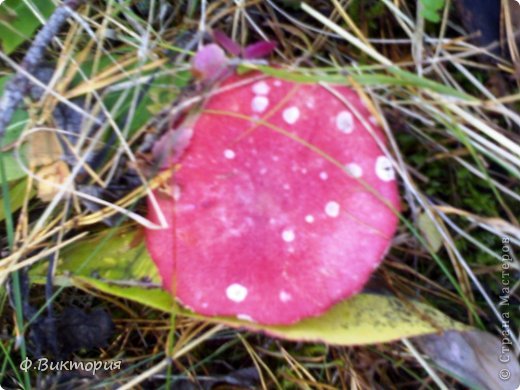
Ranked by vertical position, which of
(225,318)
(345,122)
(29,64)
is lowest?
A: (225,318)

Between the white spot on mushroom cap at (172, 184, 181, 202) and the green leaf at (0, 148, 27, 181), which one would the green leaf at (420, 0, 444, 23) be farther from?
the green leaf at (0, 148, 27, 181)

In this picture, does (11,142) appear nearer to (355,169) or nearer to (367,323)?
(355,169)

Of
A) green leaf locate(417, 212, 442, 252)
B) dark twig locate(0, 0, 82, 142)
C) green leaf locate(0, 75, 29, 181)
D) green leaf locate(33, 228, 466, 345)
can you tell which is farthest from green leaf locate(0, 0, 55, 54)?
green leaf locate(417, 212, 442, 252)

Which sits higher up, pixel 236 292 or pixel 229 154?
pixel 229 154

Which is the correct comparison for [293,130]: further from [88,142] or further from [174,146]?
[88,142]

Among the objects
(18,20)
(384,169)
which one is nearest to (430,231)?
(384,169)

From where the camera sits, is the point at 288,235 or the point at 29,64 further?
the point at 29,64

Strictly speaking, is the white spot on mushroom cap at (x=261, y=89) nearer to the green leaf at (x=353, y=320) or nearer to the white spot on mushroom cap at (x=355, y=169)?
the white spot on mushroom cap at (x=355, y=169)

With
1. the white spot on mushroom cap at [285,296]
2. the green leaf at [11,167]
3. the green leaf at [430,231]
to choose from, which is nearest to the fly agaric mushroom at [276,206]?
the white spot on mushroom cap at [285,296]

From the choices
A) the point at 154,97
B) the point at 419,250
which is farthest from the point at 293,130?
the point at 419,250
